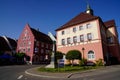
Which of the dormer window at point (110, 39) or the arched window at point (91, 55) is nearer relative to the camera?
the arched window at point (91, 55)

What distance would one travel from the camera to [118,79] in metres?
10.5

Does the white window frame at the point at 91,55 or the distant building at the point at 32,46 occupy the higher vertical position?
the distant building at the point at 32,46

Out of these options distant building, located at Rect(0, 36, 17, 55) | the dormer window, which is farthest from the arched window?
distant building, located at Rect(0, 36, 17, 55)

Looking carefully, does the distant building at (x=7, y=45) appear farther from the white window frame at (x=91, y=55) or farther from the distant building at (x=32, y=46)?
the white window frame at (x=91, y=55)

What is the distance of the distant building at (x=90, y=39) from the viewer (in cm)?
2740

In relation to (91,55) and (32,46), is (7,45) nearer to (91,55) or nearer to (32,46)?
(32,46)

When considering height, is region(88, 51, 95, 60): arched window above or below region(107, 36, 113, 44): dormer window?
below

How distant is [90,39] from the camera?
2850 centimetres

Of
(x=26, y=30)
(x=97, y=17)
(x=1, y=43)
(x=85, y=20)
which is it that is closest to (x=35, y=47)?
(x=26, y=30)

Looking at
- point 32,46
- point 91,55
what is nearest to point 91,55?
point 91,55

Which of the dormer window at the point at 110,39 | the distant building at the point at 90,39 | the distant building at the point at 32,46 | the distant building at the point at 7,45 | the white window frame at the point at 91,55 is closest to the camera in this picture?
the distant building at the point at 90,39

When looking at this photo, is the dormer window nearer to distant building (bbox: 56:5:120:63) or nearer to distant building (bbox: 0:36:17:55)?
distant building (bbox: 56:5:120:63)

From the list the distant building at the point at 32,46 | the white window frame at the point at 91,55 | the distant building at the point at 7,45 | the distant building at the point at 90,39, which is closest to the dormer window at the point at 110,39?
the distant building at the point at 90,39

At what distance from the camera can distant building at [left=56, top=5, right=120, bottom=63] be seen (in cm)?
2740
